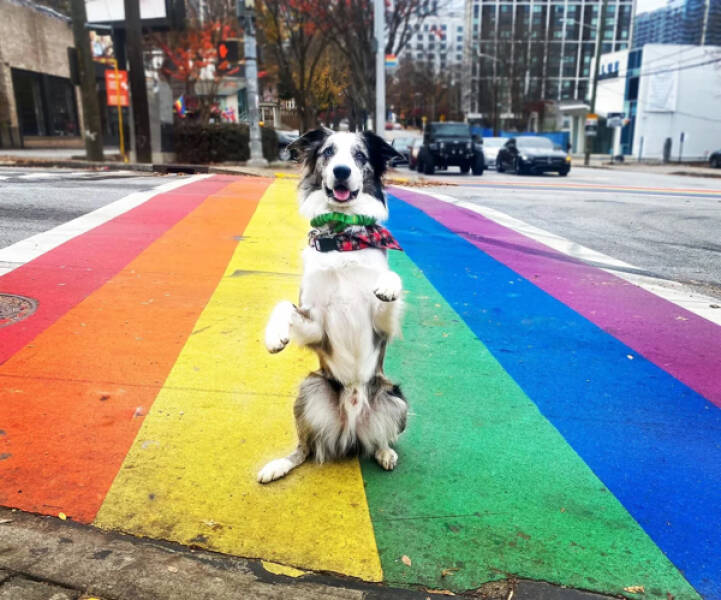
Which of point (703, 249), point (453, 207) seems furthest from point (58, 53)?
point (703, 249)

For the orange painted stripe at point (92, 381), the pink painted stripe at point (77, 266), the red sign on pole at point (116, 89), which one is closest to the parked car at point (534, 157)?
the red sign on pole at point (116, 89)

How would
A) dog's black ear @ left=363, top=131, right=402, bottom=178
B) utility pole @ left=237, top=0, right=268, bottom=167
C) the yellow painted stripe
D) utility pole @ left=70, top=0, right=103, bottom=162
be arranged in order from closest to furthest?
the yellow painted stripe
dog's black ear @ left=363, top=131, right=402, bottom=178
utility pole @ left=70, top=0, right=103, bottom=162
utility pole @ left=237, top=0, right=268, bottom=167

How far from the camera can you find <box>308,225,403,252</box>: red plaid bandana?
3.14 meters

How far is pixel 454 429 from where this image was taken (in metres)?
3.67

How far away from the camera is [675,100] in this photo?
52562 millimetres

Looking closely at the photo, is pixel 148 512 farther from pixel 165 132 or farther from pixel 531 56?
pixel 531 56

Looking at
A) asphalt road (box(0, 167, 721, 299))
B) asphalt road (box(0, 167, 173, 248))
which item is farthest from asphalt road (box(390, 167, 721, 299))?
asphalt road (box(0, 167, 173, 248))

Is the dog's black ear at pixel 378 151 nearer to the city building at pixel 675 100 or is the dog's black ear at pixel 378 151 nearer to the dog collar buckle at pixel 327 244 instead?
the dog collar buckle at pixel 327 244

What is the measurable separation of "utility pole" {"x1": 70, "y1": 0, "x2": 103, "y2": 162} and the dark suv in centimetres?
1273

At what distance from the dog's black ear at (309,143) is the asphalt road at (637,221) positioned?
528 cm

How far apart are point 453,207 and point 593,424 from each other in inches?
351

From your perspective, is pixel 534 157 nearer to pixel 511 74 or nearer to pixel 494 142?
pixel 494 142

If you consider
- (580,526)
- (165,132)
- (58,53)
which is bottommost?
(580,526)

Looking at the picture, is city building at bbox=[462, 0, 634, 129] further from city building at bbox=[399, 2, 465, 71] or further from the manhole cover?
the manhole cover
